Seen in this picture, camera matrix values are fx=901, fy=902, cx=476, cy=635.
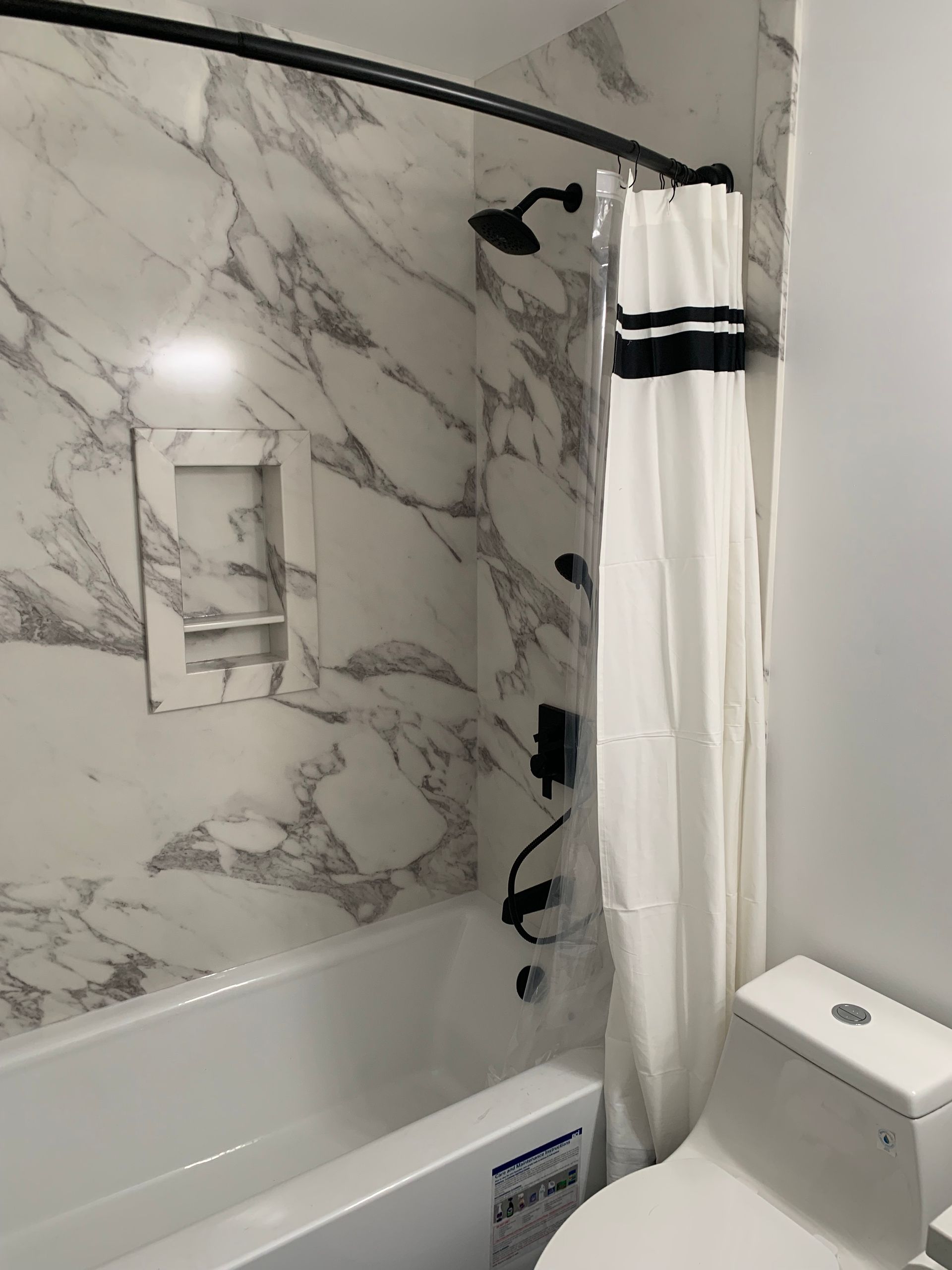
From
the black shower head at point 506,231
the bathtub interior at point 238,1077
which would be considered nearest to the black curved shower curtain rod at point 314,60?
the black shower head at point 506,231

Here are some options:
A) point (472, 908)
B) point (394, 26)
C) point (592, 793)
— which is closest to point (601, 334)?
point (592, 793)

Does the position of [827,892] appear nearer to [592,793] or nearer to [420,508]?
[592,793]

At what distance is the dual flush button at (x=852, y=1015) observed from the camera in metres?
1.38

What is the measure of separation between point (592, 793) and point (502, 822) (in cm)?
80

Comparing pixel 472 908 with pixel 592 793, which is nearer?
pixel 592 793

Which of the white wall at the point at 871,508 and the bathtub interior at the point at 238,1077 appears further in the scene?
the bathtub interior at the point at 238,1077

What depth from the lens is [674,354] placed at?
1456 mm

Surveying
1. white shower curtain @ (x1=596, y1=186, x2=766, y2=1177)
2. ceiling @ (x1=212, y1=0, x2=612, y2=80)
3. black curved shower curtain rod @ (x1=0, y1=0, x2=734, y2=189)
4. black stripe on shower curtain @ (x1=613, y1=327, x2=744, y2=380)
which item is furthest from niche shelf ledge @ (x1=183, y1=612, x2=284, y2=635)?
ceiling @ (x1=212, y1=0, x2=612, y2=80)

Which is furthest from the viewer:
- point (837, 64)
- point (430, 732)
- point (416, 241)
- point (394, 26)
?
point (430, 732)

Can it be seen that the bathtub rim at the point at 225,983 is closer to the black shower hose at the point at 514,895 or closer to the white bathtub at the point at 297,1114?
the white bathtub at the point at 297,1114

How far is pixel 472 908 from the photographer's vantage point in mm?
2375

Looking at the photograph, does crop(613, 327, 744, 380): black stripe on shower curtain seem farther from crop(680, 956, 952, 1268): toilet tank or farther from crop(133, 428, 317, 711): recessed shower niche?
crop(680, 956, 952, 1268): toilet tank

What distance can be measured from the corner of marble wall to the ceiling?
48cm

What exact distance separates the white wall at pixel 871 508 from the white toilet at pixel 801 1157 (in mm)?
152
